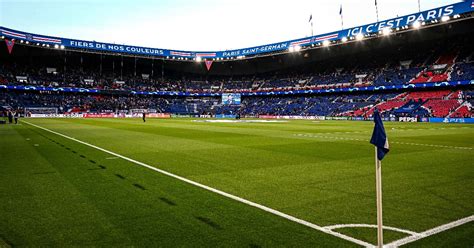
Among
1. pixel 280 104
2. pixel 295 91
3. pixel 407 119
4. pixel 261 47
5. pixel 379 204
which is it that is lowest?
pixel 407 119

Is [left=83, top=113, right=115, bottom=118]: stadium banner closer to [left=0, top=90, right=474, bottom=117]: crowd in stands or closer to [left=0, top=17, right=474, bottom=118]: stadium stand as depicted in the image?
[left=0, top=90, right=474, bottom=117]: crowd in stands

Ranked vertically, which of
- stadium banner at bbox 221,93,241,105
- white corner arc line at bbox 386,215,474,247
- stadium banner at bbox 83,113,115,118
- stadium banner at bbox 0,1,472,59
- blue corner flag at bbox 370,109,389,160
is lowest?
white corner arc line at bbox 386,215,474,247

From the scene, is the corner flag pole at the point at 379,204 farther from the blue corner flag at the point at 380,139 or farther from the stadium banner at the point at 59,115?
the stadium banner at the point at 59,115

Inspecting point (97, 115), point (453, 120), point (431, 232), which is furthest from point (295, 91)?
point (431, 232)

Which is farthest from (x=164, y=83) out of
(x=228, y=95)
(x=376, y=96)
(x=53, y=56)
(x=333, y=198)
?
(x=333, y=198)

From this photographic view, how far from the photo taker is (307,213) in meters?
5.60

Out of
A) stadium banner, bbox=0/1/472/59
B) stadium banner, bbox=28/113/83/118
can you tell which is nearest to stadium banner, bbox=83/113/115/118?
stadium banner, bbox=28/113/83/118

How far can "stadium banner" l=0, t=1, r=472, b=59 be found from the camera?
47.2 metres

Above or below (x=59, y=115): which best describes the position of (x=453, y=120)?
below

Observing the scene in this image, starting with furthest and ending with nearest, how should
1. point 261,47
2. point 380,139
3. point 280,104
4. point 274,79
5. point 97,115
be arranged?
point 274,79 → point 280,104 → point 261,47 → point 97,115 → point 380,139

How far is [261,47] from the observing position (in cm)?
7756

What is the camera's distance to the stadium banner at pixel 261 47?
155 ft

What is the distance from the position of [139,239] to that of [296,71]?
8284 cm

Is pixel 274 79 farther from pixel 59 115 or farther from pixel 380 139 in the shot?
pixel 380 139
